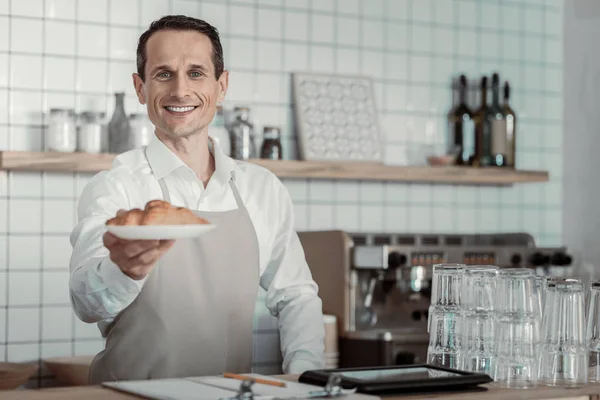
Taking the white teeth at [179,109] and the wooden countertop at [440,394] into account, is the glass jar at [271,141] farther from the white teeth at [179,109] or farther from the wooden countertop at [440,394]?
the wooden countertop at [440,394]

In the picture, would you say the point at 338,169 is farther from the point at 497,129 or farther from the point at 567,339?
the point at 567,339

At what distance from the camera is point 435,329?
1999 millimetres

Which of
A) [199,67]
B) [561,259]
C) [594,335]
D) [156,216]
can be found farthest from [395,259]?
[156,216]

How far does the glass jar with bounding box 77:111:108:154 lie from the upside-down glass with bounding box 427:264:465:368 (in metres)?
2.15

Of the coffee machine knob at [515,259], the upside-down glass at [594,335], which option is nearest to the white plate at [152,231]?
the upside-down glass at [594,335]

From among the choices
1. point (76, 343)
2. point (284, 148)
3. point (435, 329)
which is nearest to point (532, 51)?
point (284, 148)

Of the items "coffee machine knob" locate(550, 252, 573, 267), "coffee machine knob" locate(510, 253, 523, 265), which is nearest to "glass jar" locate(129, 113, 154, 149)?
"coffee machine knob" locate(510, 253, 523, 265)

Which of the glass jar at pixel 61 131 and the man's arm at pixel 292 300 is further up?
the glass jar at pixel 61 131

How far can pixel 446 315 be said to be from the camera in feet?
6.47

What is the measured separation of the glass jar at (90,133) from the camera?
3818mm

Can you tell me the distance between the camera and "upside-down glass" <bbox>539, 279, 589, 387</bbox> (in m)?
1.95

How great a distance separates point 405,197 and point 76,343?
1737 mm

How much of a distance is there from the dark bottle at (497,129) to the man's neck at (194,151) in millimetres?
2384

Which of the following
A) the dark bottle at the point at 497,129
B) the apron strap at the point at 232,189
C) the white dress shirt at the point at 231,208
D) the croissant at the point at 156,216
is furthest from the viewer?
the dark bottle at the point at 497,129
